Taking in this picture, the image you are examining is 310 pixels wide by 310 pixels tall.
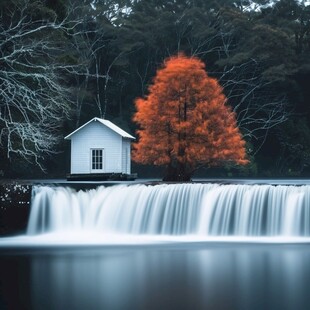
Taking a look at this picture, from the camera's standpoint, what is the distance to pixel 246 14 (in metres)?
46.8

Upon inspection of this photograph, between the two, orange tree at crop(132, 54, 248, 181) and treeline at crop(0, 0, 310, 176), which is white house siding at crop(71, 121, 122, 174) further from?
treeline at crop(0, 0, 310, 176)

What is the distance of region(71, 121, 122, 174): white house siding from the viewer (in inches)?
1161

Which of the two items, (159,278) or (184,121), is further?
(184,121)

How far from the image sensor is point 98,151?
97.7ft

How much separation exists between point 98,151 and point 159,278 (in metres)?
15.4

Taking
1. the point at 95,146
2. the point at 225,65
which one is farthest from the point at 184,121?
the point at 225,65

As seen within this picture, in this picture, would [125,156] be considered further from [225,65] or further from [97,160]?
[225,65]

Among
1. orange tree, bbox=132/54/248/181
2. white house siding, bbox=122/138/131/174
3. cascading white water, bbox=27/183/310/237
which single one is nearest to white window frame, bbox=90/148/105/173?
white house siding, bbox=122/138/131/174

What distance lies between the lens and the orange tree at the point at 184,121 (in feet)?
88.3

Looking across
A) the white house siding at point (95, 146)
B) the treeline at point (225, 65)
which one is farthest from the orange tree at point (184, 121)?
the treeline at point (225, 65)

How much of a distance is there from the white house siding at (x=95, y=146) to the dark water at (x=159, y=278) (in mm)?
9957

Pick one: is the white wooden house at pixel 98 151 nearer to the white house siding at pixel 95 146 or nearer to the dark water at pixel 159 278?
the white house siding at pixel 95 146

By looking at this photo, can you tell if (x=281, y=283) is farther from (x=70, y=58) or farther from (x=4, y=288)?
(x=70, y=58)

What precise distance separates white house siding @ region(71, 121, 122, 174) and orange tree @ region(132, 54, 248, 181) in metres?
2.33
